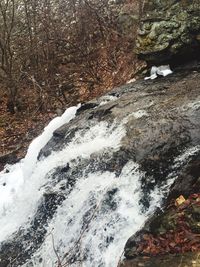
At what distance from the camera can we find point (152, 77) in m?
9.33

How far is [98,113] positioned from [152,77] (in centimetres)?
159

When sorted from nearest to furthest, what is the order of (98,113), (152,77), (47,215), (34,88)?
(47,215) → (98,113) → (152,77) → (34,88)

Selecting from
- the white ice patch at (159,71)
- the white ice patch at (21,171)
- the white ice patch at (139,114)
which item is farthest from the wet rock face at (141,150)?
the white ice patch at (159,71)

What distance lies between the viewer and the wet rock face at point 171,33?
9.05 meters

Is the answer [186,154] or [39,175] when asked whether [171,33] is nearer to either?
[186,154]

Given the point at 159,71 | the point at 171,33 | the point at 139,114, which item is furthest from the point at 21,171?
the point at 171,33

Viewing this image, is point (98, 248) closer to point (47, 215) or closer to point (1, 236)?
point (47, 215)

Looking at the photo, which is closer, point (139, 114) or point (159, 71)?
point (139, 114)

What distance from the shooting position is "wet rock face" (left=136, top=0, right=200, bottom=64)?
9.05 meters

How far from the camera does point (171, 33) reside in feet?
30.1

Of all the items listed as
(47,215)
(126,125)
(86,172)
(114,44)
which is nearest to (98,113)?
(126,125)

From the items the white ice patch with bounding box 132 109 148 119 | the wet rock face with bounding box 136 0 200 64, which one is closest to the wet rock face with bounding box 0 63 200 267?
the white ice patch with bounding box 132 109 148 119

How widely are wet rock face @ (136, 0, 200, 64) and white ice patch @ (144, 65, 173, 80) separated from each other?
122 millimetres

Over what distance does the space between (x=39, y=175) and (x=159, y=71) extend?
330cm
